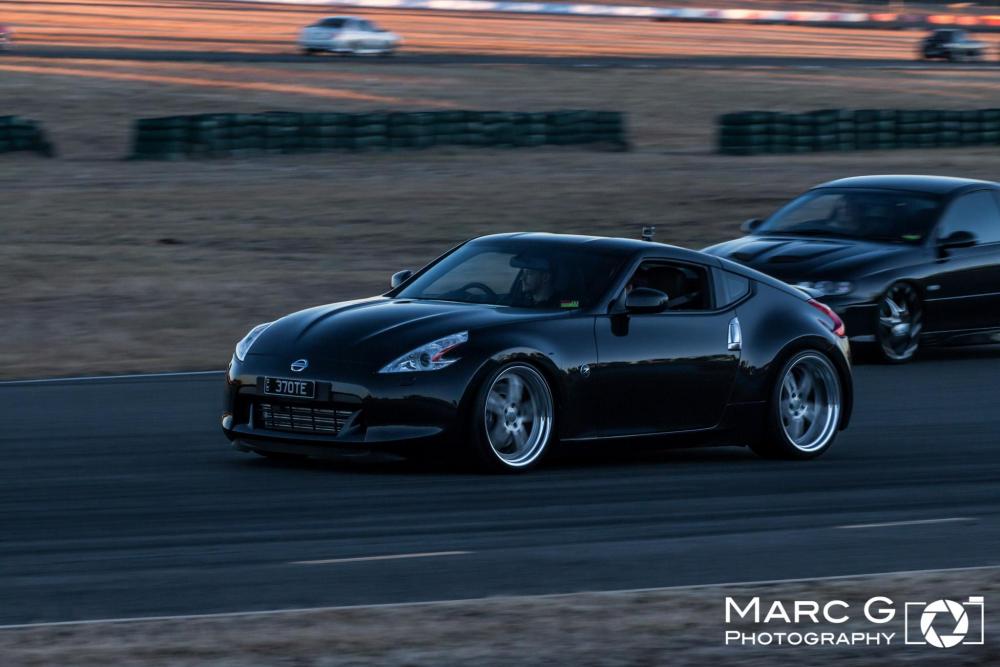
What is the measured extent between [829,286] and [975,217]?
1.96 m

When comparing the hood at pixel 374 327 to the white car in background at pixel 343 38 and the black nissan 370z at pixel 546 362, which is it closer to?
the black nissan 370z at pixel 546 362

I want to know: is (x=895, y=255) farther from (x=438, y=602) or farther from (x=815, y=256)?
(x=438, y=602)

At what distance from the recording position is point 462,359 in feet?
30.5

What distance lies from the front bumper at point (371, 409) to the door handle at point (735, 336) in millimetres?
1882

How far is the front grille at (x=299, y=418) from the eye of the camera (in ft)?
30.7

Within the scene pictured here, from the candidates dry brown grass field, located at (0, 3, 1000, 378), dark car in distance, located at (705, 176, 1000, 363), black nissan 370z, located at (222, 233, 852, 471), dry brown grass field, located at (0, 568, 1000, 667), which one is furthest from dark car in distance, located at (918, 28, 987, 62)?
dry brown grass field, located at (0, 568, 1000, 667)

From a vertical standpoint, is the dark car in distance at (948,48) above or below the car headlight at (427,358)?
above

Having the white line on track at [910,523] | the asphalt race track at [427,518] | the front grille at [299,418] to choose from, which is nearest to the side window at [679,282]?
the asphalt race track at [427,518]

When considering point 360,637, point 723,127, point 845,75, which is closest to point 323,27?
point 845,75

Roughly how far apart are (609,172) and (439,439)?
856 inches

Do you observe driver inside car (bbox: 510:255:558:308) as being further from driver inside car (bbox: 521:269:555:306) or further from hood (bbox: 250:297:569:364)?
hood (bbox: 250:297:569:364)

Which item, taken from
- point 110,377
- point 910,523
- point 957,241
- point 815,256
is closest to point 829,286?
point 815,256

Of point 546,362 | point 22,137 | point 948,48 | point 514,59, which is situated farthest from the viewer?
point 948,48

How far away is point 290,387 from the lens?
943cm
